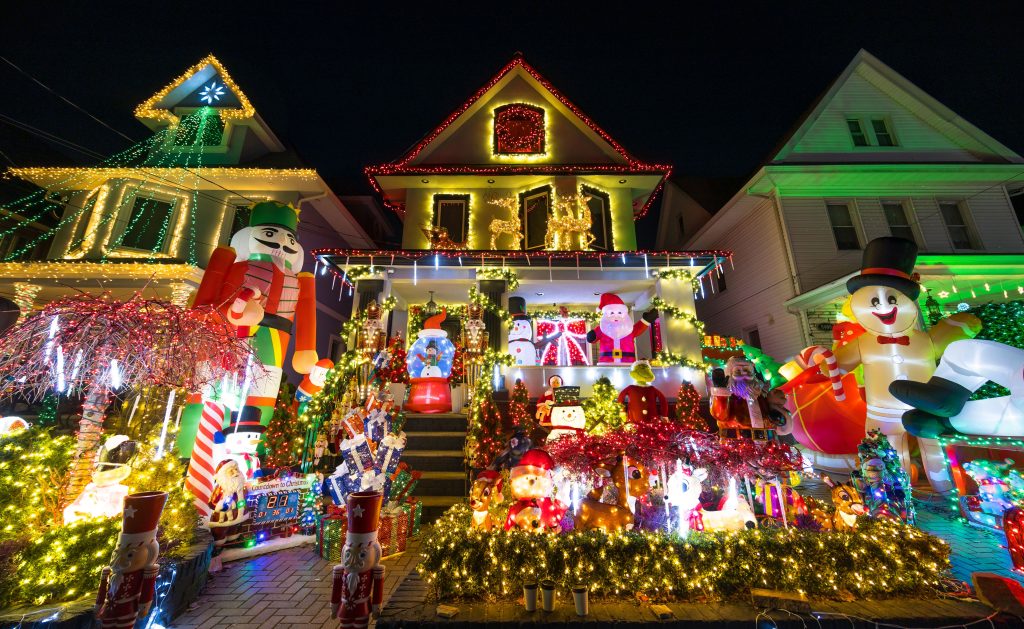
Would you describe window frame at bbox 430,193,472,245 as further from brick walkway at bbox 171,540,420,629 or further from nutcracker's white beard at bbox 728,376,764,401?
brick walkway at bbox 171,540,420,629

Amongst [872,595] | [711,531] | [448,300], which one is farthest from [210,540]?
[448,300]

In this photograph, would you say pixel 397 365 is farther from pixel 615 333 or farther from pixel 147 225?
pixel 147 225

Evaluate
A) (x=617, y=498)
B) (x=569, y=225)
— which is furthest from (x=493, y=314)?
(x=617, y=498)

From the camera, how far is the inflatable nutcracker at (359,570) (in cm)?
281

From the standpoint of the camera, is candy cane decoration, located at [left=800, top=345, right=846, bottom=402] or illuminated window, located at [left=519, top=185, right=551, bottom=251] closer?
candy cane decoration, located at [left=800, top=345, right=846, bottom=402]

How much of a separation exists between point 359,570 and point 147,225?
576 inches

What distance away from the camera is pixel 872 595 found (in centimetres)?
354

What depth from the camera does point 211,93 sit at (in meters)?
13.4

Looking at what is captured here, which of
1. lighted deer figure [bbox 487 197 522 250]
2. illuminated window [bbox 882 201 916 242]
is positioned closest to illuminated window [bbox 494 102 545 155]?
lighted deer figure [bbox 487 197 522 250]

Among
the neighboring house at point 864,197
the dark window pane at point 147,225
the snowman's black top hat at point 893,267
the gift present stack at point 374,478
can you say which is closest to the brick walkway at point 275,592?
the gift present stack at point 374,478

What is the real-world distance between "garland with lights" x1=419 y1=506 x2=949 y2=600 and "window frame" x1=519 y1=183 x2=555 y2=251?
9358 mm

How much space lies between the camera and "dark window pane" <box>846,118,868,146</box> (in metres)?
12.5

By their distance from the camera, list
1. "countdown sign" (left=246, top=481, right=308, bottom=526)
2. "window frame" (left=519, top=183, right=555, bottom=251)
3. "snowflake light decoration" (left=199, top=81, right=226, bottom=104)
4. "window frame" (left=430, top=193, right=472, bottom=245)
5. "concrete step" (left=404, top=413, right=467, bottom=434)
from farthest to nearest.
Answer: "snowflake light decoration" (left=199, top=81, right=226, bottom=104) → "window frame" (left=430, top=193, right=472, bottom=245) → "window frame" (left=519, top=183, right=555, bottom=251) → "concrete step" (left=404, top=413, right=467, bottom=434) → "countdown sign" (left=246, top=481, right=308, bottom=526)

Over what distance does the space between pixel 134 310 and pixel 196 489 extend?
8.82 ft
